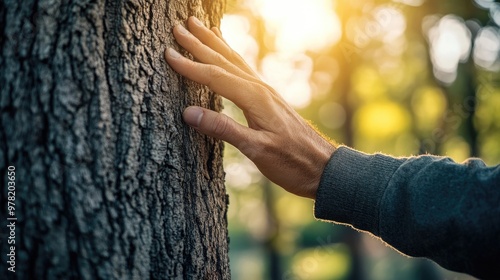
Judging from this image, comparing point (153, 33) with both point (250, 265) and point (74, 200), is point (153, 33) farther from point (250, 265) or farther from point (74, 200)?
point (250, 265)

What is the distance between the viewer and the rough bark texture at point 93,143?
5.22 ft

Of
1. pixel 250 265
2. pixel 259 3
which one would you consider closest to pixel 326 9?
pixel 259 3

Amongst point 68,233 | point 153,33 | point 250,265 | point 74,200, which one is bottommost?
point 68,233

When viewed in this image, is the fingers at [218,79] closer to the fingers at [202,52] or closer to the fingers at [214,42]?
the fingers at [202,52]

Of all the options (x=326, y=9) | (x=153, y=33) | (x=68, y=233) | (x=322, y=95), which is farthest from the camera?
(x=322, y=95)

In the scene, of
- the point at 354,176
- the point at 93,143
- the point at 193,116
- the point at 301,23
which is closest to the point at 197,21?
the point at 193,116

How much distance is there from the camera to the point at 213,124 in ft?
6.55

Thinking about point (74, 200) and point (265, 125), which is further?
point (265, 125)

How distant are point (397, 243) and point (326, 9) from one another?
10.4 m

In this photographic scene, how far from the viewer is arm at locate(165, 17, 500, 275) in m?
1.84

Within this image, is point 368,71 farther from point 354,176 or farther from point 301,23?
point 354,176

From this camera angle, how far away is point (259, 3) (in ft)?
38.7

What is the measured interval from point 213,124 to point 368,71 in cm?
1464

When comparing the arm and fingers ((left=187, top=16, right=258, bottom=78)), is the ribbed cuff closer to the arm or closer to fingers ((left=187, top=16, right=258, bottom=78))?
the arm
